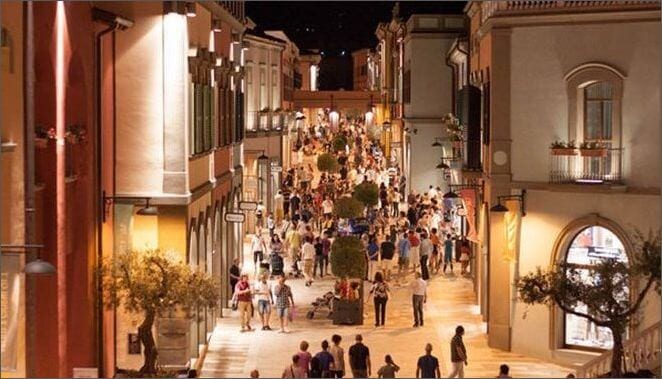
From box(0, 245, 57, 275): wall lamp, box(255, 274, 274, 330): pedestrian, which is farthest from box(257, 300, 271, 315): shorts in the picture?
box(0, 245, 57, 275): wall lamp

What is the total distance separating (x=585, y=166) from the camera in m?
27.2

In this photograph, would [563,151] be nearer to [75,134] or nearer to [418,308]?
[418,308]

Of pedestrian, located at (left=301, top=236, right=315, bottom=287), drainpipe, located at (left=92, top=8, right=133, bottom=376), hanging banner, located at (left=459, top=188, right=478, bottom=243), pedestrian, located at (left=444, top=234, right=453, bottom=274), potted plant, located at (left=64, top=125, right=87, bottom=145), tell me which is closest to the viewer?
potted plant, located at (left=64, top=125, right=87, bottom=145)

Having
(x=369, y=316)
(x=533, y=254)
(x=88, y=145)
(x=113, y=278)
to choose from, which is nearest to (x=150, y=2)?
(x=88, y=145)

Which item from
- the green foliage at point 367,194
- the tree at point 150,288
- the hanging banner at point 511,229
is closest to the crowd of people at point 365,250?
the green foliage at point 367,194

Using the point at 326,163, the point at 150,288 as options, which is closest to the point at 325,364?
the point at 150,288

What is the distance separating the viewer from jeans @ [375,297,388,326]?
102 feet

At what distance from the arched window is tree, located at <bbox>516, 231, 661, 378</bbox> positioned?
3071mm

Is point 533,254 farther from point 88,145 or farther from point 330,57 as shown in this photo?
point 330,57

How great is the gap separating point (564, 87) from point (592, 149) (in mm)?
1693

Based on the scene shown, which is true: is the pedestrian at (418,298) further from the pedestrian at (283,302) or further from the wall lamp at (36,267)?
the wall lamp at (36,267)

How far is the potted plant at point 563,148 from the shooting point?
89.3 ft

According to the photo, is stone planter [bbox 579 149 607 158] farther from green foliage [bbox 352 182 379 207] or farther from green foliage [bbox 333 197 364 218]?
green foliage [bbox 352 182 379 207]

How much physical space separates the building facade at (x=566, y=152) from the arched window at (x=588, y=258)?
24mm
